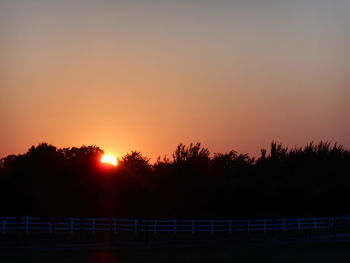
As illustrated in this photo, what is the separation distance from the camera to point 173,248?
42906 millimetres

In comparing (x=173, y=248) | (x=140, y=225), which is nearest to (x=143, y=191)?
(x=140, y=225)

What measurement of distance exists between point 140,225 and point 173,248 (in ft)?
35.7

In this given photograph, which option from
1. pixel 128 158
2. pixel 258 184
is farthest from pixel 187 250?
pixel 128 158

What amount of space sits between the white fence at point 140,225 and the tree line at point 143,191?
221cm

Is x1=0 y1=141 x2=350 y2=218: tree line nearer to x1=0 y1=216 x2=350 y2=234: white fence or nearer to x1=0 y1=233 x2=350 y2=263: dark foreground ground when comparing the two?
x1=0 y1=216 x2=350 y2=234: white fence

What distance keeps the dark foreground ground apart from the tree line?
7.55 m

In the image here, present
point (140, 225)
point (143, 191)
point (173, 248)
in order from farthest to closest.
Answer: point (143, 191) < point (140, 225) < point (173, 248)

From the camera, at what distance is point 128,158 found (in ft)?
274

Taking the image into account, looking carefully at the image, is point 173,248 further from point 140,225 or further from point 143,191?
point 143,191

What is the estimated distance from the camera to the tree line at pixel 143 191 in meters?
59.4

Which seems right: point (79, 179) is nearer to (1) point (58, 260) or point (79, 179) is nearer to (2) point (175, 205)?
(2) point (175, 205)

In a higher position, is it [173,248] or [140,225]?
[140,225]

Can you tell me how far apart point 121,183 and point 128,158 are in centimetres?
2164

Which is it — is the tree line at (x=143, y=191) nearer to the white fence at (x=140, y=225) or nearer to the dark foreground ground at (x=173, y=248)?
the white fence at (x=140, y=225)
